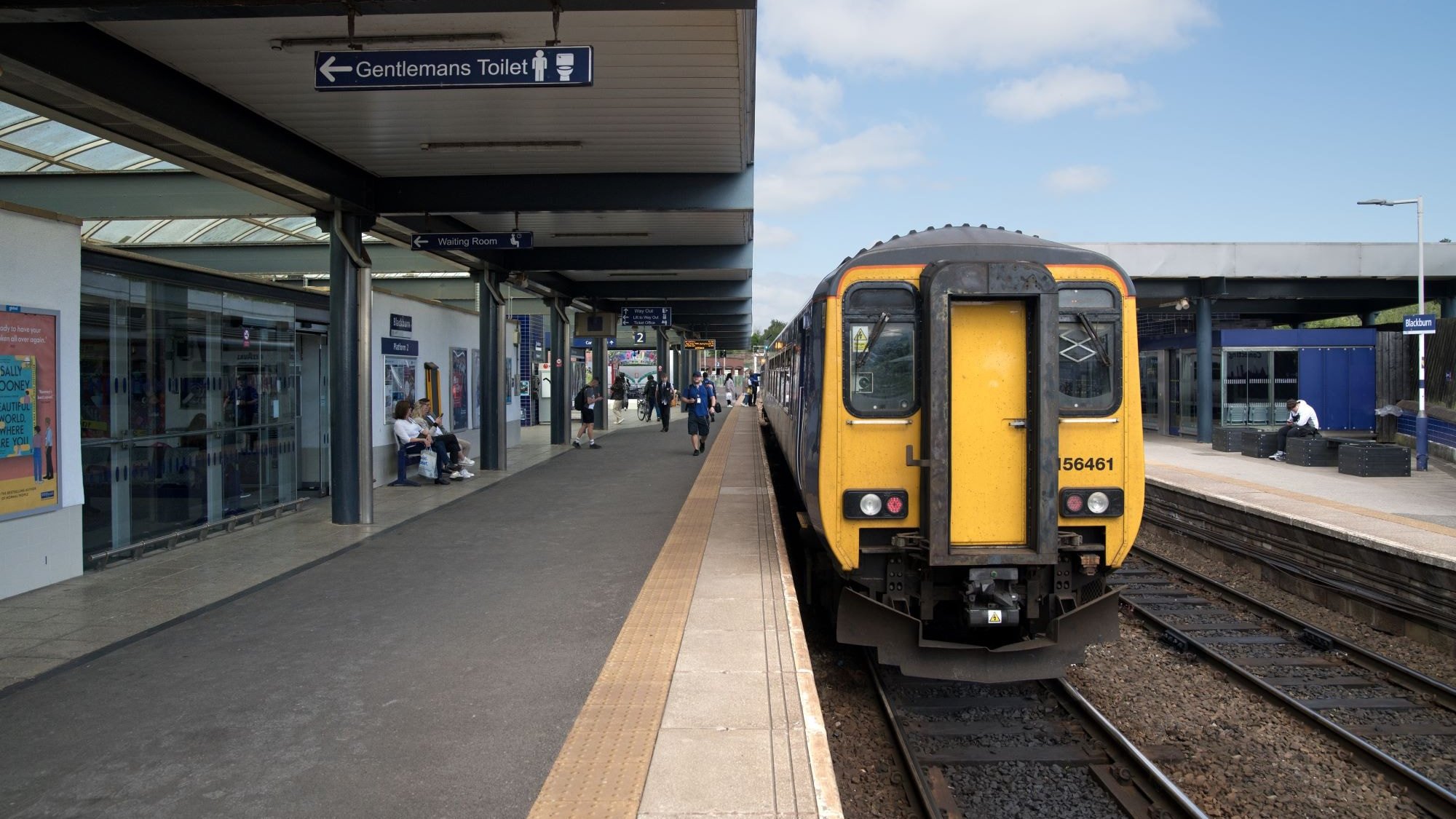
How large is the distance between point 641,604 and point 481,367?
34.2ft

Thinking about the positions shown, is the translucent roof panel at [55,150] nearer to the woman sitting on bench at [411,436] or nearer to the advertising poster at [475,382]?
the woman sitting on bench at [411,436]

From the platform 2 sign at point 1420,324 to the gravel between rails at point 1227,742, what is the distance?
12.7 m

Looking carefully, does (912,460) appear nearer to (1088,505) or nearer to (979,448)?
(979,448)

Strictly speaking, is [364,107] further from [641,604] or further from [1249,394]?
[1249,394]

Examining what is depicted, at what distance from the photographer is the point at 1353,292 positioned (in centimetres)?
2331

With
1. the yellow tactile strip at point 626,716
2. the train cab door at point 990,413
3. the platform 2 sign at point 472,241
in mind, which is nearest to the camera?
the yellow tactile strip at point 626,716

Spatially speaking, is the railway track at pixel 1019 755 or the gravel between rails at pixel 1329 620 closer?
the railway track at pixel 1019 755

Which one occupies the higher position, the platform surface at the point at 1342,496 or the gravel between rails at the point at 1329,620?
the platform surface at the point at 1342,496

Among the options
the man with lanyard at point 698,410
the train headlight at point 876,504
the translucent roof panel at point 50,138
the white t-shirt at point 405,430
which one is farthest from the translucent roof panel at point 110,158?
the man with lanyard at point 698,410

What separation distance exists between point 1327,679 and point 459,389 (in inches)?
520

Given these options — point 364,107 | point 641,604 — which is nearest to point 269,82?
point 364,107

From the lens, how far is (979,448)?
5.52 meters

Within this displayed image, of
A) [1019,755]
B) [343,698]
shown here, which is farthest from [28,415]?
[1019,755]

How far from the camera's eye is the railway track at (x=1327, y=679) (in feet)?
17.7
